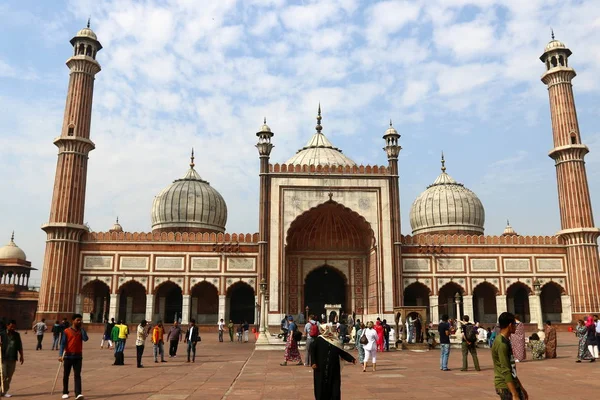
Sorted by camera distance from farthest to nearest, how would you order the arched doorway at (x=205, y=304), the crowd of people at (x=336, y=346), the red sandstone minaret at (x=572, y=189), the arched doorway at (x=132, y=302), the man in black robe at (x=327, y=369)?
the arched doorway at (x=205, y=304) → the arched doorway at (x=132, y=302) → the red sandstone minaret at (x=572, y=189) → the man in black robe at (x=327, y=369) → the crowd of people at (x=336, y=346)

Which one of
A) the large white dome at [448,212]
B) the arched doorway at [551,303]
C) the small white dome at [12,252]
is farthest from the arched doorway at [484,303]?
the small white dome at [12,252]

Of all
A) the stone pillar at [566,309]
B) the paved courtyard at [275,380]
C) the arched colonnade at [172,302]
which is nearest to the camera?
the paved courtyard at [275,380]

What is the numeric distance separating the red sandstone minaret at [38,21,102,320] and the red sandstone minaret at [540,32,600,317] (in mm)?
25899

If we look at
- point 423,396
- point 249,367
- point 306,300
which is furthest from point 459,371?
point 306,300

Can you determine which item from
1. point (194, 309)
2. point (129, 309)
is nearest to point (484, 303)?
point (194, 309)

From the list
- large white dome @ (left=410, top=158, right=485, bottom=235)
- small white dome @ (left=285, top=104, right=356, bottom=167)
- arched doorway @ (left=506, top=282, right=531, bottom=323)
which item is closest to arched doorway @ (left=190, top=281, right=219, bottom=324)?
small white dome @ (left=285, top=104, right=356, bottom=167)

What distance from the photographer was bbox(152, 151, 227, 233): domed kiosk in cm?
3409

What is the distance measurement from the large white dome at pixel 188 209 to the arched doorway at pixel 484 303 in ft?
54.3

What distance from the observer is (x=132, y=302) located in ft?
98.1

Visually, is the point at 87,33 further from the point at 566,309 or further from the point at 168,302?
the point at 566,309

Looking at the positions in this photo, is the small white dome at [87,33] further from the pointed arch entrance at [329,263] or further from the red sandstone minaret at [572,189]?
the red sandstone minaret at [572,189]

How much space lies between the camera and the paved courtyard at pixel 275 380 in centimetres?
787

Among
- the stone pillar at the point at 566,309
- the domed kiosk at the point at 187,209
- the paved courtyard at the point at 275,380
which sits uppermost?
the domed kiosk at the point at 187,209

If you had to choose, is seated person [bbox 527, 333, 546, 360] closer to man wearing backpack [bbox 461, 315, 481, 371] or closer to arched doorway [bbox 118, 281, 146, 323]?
man wearing backpack [bbox 461, 315, 481, 371]
